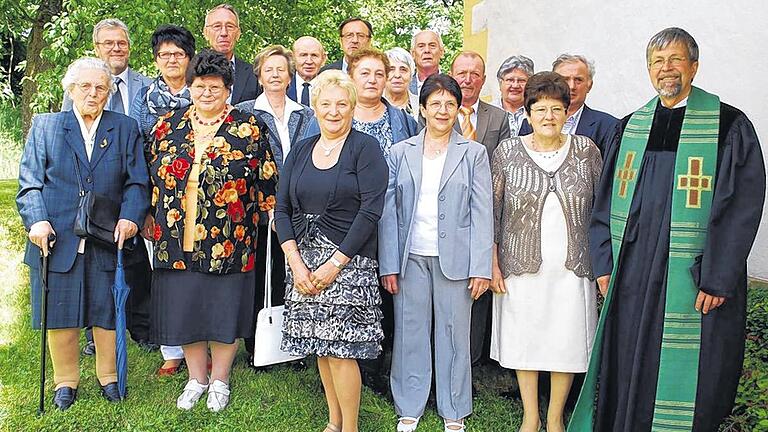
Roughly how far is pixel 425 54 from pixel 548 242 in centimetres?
207

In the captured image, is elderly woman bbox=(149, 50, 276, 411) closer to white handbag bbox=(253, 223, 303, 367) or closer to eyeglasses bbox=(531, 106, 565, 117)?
white handbag bbox=(253, 223, 303, 367)

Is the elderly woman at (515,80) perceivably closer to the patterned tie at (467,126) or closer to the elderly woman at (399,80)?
the patterned tie at (467,126)

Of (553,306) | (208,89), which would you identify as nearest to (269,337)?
(208,89)

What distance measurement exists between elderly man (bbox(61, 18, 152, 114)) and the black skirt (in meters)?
1.25

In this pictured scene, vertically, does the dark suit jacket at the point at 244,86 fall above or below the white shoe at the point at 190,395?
above

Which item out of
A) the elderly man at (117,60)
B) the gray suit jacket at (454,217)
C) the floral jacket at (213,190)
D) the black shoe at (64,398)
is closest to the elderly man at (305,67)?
the elderly man at (117,60)

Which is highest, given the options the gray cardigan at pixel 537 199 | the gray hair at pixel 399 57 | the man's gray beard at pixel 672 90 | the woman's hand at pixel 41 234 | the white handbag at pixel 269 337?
the gray hair at pixel 399 57

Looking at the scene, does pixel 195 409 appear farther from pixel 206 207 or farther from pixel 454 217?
pixel 454 217

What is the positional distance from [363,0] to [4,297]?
39.3ft

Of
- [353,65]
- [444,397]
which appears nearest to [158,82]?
[353,65]

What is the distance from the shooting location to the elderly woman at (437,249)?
12.9 feet

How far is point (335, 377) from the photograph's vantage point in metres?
3.81

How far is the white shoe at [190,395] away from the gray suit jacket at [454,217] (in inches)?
51.1

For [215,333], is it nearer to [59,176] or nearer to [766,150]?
[59,176]
